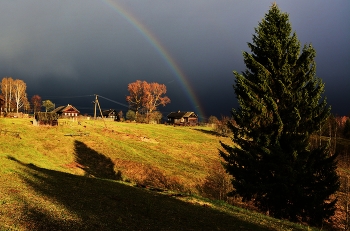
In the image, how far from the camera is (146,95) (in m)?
110

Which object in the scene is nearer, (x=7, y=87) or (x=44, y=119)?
(x=44, y=119)

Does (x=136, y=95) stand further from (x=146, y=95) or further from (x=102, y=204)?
(x=102, y=204)

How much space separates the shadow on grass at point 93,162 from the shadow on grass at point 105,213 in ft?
51.4

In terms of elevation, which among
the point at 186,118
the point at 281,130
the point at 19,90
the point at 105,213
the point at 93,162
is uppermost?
A: the point at 19,90

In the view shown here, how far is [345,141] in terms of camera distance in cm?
7188

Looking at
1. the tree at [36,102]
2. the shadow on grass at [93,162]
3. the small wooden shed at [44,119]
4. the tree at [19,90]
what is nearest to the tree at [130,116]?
the tree at [19,90]

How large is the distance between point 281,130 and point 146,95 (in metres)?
95.0

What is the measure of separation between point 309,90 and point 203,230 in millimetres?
13076

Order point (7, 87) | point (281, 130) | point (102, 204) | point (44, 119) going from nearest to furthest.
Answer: point (102, 204)
point (281, 130)
point (44, 119)
point (7, 87)

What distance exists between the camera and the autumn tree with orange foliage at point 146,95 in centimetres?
10950

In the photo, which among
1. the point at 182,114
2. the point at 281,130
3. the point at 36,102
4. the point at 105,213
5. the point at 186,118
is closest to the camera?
the point at 105,213

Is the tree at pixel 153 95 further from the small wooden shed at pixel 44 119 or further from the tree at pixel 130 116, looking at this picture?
the small wooden shed at pixel 44 119

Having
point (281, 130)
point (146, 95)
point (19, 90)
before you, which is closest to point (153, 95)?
point (146, 95)

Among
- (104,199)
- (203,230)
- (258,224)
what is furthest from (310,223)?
(104,199)
